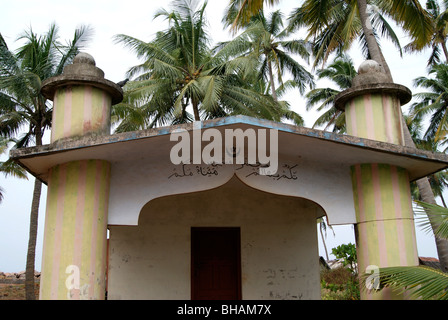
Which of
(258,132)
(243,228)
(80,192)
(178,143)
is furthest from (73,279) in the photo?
(243,228)

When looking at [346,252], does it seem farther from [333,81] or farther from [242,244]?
[333,81]

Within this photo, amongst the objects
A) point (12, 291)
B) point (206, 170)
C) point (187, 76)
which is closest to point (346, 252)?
point (206, 170)

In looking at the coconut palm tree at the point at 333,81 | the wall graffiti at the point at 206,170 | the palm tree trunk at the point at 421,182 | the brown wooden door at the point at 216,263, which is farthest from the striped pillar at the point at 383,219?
the coconut palm tree at the point at 333,81

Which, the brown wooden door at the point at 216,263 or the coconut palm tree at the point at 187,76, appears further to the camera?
the coconut palm tree at the point at 187,76

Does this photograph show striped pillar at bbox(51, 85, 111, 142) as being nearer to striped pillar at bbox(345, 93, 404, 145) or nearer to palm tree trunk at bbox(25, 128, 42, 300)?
striped pillar at bbox(345, 93, 404, 145)

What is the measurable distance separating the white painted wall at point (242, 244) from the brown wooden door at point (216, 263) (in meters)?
0.18

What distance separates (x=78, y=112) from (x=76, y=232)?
6.46 feet

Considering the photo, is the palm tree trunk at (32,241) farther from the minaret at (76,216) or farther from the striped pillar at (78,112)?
the minaret at (76,216)

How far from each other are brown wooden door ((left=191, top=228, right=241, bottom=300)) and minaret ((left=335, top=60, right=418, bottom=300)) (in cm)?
327

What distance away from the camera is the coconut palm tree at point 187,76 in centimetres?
1950

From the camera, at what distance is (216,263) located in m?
9.70

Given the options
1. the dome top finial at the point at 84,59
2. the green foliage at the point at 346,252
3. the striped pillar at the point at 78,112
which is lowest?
the green foliage at the point at 346,252

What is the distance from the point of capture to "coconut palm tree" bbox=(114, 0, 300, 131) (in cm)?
1950
